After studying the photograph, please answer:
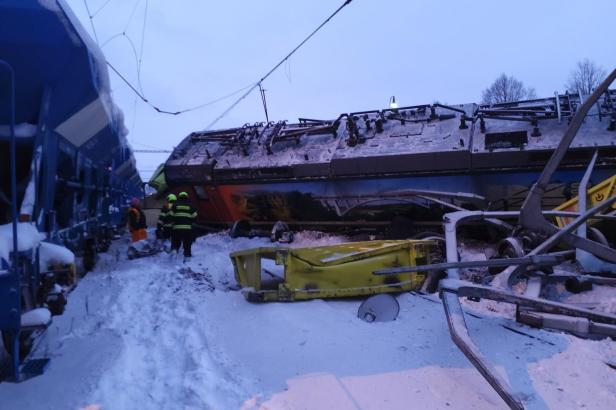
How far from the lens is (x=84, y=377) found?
9.96ft

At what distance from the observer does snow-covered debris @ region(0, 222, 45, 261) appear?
288 centimetres

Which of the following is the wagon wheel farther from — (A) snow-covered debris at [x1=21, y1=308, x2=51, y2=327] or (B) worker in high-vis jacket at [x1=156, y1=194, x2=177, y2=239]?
(B) worker in high-vis jacket at [x1=156, y1=194, x2=177, y2=239]

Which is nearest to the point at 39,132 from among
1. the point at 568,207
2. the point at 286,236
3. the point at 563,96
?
the point at 286,236

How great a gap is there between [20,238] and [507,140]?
6.63 meters

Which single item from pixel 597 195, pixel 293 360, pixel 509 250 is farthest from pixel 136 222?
pixel 597 195

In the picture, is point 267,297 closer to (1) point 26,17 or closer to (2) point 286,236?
(1) point 26,17

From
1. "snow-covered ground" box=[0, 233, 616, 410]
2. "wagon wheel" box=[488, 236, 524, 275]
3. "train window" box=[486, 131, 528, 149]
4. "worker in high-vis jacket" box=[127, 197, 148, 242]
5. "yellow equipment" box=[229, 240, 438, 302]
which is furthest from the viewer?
"worker in high-vis jacket" box=[127, 197, 148, 242]

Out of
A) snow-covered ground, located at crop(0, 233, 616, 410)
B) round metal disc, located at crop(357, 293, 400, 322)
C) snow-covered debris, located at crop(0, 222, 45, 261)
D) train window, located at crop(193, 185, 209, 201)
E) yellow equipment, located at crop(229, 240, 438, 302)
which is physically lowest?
snow-covered ground, located at crop(0, 233, 616, 410)

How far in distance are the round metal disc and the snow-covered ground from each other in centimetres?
12

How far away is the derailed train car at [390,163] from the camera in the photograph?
277 inches

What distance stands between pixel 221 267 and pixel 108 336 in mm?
2929

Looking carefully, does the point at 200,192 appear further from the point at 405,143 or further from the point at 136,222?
the point at 405,143

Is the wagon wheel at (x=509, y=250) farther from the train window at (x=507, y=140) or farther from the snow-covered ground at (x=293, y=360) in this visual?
the train window at (x=507, y=140)

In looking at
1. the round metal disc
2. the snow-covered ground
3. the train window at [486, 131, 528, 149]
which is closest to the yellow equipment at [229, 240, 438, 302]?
the snow-covered ground
